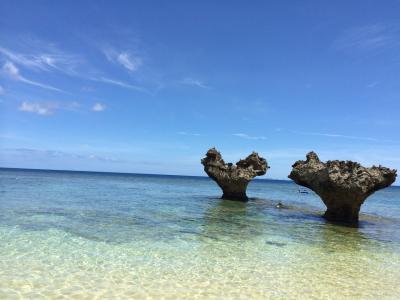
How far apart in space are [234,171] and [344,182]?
41.4 ft

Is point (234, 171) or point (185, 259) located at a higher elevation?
point (234, 171)

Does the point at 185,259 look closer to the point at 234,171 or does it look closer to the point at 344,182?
the point at 344,182

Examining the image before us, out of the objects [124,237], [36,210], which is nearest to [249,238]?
[124,237]

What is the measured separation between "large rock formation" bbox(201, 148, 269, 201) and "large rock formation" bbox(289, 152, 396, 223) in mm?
9007

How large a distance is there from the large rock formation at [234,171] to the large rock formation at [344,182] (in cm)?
901

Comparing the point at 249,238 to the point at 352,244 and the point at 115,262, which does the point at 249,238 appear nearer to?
the point at 352,244

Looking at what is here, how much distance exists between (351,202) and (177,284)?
15.3 metres

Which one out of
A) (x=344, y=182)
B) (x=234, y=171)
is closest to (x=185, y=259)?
(x=344, y=182)

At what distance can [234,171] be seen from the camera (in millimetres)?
32812

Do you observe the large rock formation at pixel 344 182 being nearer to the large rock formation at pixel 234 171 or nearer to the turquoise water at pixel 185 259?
the turquoise water at pixel 185 259

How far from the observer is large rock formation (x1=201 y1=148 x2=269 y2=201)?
32.9 metres

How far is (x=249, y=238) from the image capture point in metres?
15.6

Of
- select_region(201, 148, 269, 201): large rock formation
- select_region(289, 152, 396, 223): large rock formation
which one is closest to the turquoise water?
select_region(289, 152, 396, 223): large rock formation

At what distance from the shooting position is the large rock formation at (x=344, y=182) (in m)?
20.8
